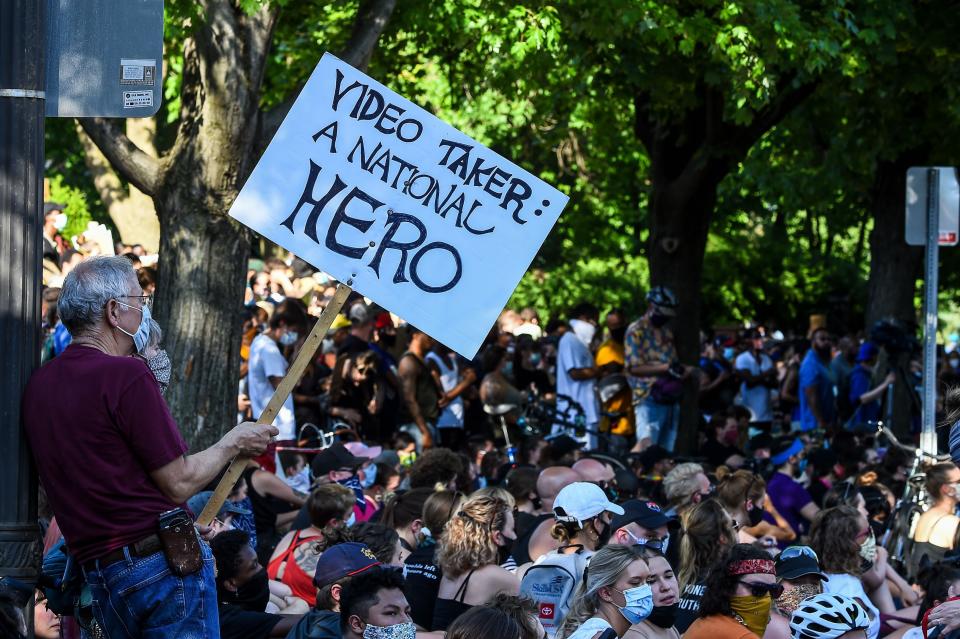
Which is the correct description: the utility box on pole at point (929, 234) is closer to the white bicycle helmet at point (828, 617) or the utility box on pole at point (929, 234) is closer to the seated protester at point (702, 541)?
the seated protester at point (702, 541)

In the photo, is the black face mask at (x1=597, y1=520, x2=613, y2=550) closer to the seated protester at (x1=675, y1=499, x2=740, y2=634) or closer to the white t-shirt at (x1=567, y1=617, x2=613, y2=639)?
the seated protester at (x1=675, y1=499, x2=740, y2=634)

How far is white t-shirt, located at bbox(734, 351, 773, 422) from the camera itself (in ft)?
64.9

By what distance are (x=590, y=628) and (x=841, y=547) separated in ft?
10.6

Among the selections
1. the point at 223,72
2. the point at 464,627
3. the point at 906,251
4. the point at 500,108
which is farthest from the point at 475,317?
the point at 500,108

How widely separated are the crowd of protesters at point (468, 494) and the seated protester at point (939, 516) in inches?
0.7

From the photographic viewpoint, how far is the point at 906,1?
14.2 meters

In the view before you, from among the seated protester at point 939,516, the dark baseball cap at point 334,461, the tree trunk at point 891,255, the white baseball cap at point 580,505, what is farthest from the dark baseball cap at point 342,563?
the tree trunk at point 891,255

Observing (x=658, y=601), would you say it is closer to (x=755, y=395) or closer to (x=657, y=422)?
(x=657, y=422)

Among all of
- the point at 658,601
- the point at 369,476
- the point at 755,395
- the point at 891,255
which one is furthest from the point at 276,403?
the point at 891,255

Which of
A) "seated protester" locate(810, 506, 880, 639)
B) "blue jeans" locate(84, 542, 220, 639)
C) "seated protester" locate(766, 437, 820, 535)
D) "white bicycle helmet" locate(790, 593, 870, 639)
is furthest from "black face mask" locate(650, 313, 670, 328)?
"blue jeans" locate(84, 542, 220, 639)

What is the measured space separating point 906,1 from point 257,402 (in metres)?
7.59

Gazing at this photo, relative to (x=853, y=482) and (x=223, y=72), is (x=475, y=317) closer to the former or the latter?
(x=223, y=72)

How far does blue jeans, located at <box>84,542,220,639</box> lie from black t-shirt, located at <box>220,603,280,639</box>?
1996mm

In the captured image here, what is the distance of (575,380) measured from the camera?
595 inches
